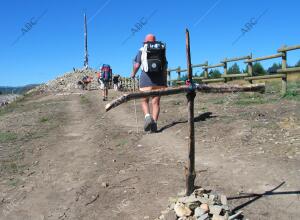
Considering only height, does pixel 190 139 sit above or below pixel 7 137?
above

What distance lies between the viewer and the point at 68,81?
48.5 metres

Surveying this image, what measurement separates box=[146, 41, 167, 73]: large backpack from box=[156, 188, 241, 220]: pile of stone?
4.33 m

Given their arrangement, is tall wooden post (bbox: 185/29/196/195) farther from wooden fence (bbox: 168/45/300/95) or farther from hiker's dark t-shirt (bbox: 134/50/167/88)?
wooden fence (bbox: 168/45/300/95)

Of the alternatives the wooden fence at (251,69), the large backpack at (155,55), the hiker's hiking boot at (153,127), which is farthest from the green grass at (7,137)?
the wooden fence at (251,69)

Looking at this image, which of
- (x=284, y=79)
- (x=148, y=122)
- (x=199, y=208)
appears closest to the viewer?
(x=199, y=208)

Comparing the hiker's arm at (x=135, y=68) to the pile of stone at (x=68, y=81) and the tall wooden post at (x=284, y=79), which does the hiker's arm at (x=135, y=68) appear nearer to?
the tall wooden post at (x=284, y=79)

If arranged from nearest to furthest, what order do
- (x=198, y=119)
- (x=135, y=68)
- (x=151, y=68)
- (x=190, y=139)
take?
(x=190, y=139) → (x=151, y=68) → (x=135, y=68) → (x=198, y=119)

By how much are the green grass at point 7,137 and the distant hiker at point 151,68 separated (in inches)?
138

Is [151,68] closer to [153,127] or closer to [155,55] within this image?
[155,55]

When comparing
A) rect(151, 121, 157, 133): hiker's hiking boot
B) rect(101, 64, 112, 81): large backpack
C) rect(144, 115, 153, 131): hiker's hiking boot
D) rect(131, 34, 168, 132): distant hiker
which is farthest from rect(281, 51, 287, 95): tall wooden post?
rect(101, 64, 112, 81): large backpack

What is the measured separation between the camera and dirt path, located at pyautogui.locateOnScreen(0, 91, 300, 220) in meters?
4.93

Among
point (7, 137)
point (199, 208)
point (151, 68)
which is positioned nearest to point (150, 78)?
point (151, 68)

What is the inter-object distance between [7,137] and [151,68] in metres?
4.25

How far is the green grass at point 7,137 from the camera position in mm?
9747
